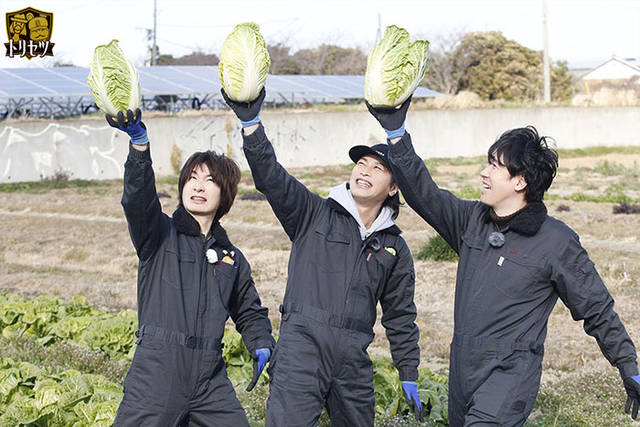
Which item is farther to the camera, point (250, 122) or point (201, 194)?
point (201, 194)

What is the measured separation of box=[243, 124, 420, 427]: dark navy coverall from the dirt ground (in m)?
3.11

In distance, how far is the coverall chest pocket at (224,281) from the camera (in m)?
3.41

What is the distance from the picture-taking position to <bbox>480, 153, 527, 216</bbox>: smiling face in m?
3.33

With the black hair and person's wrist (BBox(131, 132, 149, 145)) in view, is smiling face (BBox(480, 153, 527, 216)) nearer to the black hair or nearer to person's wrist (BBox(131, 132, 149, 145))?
the black hair

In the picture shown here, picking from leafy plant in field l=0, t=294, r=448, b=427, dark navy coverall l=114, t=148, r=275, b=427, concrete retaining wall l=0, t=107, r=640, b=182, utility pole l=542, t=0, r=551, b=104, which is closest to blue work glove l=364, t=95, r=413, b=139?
dark navy coverall l=114, t=148, r=275, b=427

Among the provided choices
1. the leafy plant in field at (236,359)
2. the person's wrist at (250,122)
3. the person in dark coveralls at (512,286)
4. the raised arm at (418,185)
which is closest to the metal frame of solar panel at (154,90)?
the leafy plant in field at (236,359)

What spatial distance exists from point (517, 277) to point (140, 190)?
162 centimetres

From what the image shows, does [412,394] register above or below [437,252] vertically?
above

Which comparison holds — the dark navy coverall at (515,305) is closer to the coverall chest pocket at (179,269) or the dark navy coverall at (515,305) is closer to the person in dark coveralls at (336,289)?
the person in dark coveralls at (336,289)

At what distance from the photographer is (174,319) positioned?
3.29m

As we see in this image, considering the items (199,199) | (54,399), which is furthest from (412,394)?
(54,399)

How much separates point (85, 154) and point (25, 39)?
3.65 metres

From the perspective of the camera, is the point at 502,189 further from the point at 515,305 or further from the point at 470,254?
the point at 515,305

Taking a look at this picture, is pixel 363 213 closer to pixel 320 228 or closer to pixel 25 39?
pixel 320 228
